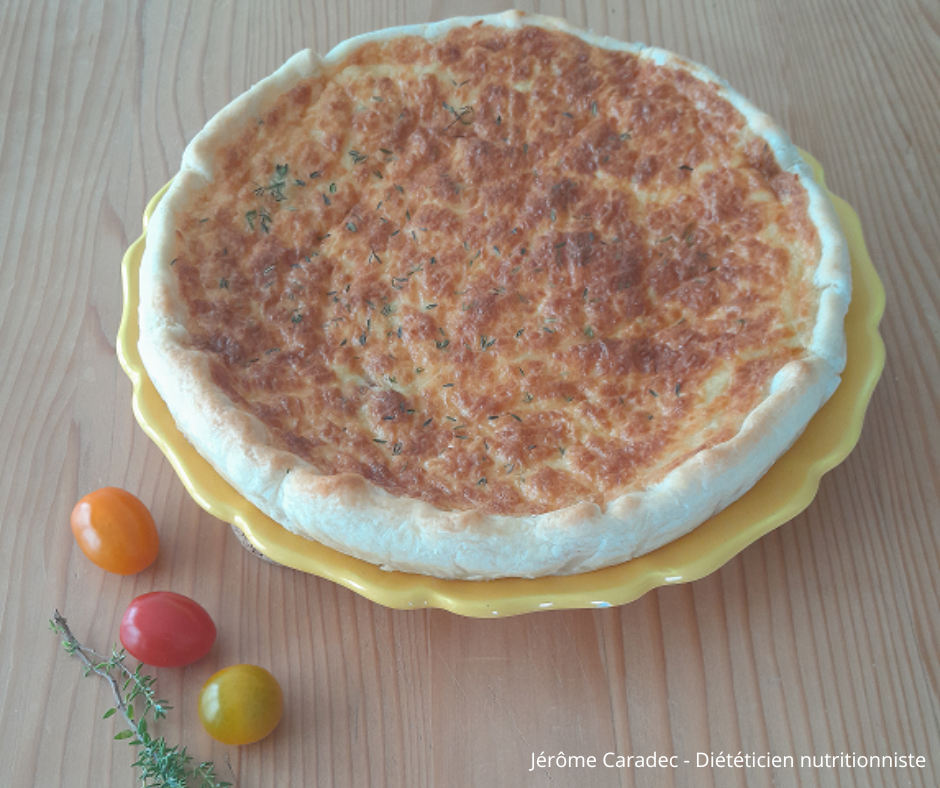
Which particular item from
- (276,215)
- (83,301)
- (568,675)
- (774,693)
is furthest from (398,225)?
(774,693)

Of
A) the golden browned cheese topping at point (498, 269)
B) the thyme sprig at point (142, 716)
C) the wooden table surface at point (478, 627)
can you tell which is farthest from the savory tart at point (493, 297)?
the thyme sprig at point (142, 716)

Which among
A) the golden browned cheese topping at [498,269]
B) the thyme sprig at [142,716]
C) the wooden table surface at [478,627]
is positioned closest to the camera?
the thyme sprig at [142,716]

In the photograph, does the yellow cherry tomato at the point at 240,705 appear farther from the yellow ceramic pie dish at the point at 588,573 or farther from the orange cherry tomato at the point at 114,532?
the orange cherry tomato at the point at 114,532

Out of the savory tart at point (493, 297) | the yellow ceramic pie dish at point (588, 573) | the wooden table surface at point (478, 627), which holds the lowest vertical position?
the wooden table surface at point (478, 627)

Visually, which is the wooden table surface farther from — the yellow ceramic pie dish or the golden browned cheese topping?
the golden browned cheese topping

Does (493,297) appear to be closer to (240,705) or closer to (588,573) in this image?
(588,573)

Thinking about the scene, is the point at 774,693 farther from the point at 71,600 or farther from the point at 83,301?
the point at 83,301
